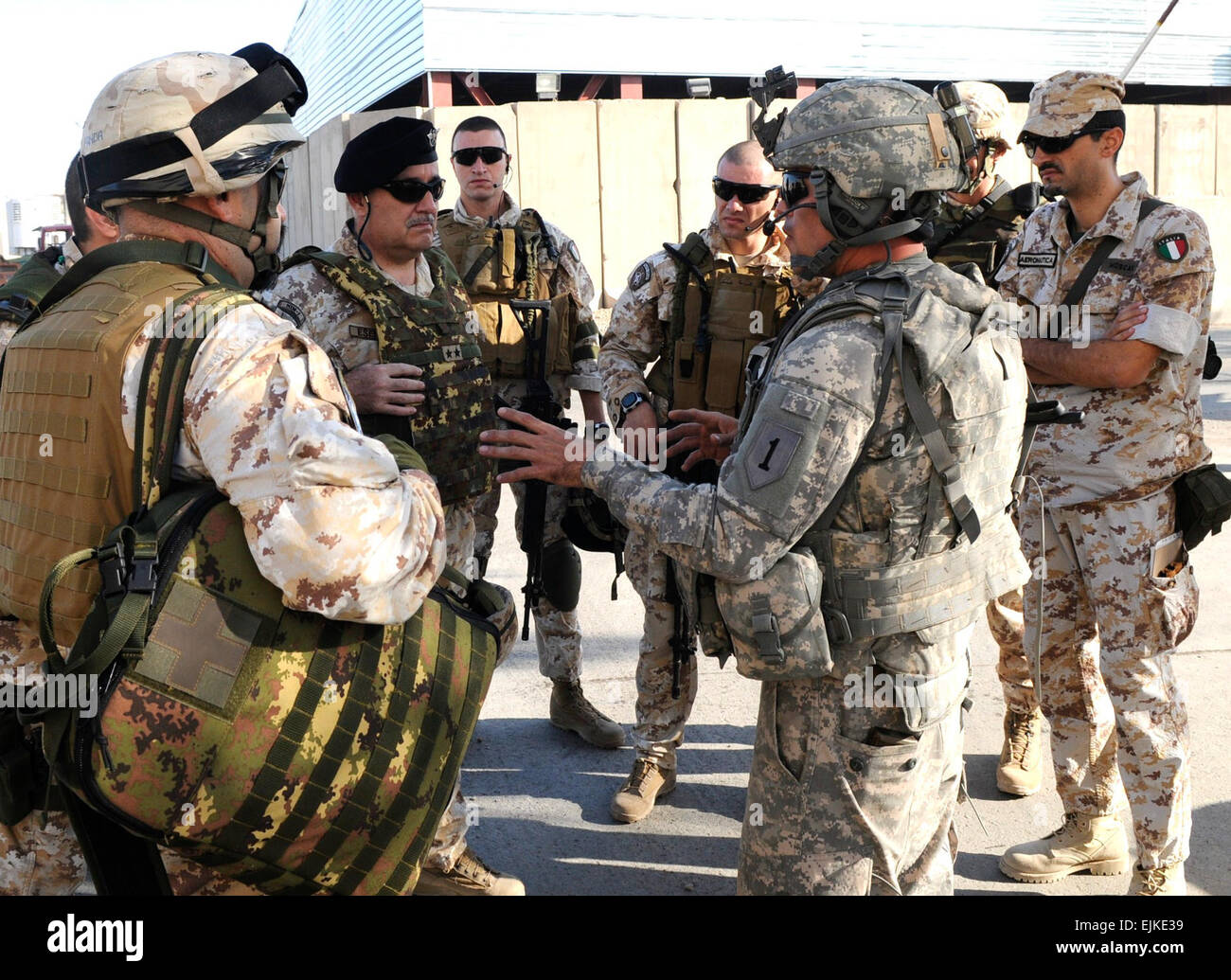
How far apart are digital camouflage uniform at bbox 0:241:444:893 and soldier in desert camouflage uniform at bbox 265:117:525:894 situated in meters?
1.36

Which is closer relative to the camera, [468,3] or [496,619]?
[496,619]

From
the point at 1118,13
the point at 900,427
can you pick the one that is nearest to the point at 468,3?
the point at 1118,13

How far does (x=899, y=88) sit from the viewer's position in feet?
7.97

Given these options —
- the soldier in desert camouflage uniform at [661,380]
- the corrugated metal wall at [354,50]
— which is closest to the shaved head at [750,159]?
the soldier in desert camouflage uniform at [661,380]

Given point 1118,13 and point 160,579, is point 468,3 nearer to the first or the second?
point 1118,13

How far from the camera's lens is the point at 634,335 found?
418cm

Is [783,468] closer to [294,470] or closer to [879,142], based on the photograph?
[879,142]

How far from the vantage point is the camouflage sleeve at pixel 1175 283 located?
3.19 m

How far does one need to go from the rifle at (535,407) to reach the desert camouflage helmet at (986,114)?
71.4 inches

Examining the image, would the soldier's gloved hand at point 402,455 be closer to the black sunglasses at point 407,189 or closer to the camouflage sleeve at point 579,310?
the black sunglasses at point 407,189

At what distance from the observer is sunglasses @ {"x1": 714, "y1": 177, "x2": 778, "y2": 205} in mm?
3916

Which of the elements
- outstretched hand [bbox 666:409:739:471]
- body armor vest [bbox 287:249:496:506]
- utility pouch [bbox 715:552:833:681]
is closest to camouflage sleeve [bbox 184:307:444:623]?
utility pouch [bbox 715:552:833:681]

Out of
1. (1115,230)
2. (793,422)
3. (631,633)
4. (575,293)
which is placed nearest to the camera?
(793,422)
